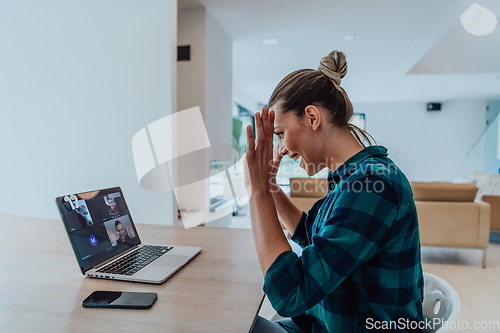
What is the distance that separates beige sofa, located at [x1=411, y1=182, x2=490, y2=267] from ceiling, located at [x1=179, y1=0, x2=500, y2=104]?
1876mm

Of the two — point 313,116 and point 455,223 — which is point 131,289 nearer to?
point 313,116

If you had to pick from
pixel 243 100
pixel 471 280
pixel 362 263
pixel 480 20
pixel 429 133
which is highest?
pixel 480 20

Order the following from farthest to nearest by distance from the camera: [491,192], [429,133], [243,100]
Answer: [429,133] < [243,100] < [491,192]

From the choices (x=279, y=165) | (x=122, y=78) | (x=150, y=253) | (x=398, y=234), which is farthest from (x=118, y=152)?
(x=398, y=234)

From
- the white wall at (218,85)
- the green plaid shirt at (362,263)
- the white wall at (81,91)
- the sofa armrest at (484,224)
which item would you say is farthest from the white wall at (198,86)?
the green plaid shirt at (362,263)

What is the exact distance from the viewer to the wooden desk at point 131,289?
595 mm

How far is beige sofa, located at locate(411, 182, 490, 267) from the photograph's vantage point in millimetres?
3092

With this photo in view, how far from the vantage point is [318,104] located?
31.7 inches

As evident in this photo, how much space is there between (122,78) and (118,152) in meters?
0.58

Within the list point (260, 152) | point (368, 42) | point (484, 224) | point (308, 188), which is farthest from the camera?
point (368, 42)

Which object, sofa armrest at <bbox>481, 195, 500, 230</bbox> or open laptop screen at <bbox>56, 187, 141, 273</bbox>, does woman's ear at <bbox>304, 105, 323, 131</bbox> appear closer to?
open laptop screen at <bbox>56, 187, 141, 273</bbox>

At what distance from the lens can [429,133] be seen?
32.6 ft

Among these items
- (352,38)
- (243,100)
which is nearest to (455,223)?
(352,38)

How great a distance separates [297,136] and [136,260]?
0.54 m
